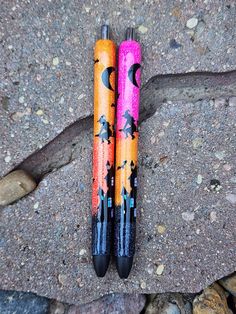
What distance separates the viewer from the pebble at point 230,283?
1020 millimetres

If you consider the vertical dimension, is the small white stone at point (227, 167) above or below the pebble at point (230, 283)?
above

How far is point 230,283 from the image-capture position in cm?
102

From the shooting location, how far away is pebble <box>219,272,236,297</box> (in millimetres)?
1020

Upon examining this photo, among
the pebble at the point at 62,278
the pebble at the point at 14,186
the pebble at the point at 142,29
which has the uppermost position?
the pebble at the point at 142,29

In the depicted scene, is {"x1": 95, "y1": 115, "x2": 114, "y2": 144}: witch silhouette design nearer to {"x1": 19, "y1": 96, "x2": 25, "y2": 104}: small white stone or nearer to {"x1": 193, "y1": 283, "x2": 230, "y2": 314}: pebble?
{"x1": 19, "y1": 96, "x2": 25, "y2": 104}: small white stone

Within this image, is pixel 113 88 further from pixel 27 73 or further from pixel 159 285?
pixel 159 285

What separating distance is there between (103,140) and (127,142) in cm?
5

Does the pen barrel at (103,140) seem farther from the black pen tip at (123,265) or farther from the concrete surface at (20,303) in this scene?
the concrete surface at (20,303)

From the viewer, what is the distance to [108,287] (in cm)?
100

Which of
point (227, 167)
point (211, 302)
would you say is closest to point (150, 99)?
point (227, 167)

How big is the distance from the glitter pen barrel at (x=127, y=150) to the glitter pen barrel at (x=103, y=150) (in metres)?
0.02

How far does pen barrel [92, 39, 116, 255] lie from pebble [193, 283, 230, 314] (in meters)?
0.25

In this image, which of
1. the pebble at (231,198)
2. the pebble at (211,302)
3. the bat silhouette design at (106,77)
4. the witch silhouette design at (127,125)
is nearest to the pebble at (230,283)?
the pebble at (211,302)

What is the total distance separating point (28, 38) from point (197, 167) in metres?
0.47
